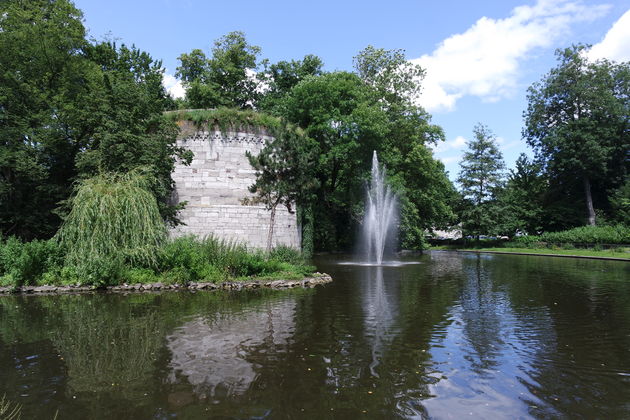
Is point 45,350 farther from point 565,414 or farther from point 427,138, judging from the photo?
point 427,138

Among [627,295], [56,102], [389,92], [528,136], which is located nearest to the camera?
[627,295]

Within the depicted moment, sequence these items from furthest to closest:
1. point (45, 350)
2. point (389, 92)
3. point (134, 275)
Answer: point (389, 92) < point (134, 275) < point (45, 350)

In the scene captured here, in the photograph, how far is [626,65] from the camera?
44.0 metres

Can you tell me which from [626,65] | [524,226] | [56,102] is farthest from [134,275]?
[626,65]

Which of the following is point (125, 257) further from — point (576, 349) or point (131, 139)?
point (576, 349)

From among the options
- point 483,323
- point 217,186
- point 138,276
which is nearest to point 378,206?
point 217,186

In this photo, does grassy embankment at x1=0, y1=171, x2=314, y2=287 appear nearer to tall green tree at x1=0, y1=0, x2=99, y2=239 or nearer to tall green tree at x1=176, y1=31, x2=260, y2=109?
tall green tree at x1=0, y1=0, x2=99, y2=239

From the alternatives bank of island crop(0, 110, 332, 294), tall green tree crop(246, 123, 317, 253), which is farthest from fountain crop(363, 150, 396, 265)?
bank of island crop(0, 110, 332, 294)

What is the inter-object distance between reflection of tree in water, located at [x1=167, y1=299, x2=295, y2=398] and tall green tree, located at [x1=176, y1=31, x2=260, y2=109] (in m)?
31.0

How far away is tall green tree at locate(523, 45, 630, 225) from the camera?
138ft

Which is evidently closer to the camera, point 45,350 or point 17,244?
point 45,350

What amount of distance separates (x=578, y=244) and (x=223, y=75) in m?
37.4

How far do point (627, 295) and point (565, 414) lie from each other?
10.7 meters

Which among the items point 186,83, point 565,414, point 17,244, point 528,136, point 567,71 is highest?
point 567,71
